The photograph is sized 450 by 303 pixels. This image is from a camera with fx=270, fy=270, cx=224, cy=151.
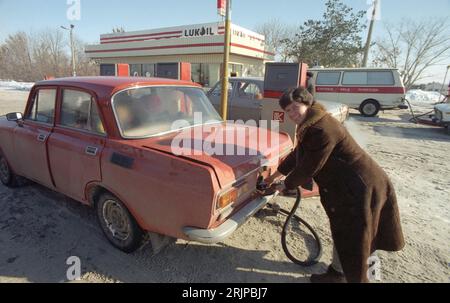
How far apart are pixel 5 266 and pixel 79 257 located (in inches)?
25.4

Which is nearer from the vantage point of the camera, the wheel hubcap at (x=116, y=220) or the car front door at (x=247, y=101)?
the wheel hubcap at (x=116, y=220)

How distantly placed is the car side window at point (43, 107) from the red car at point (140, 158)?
0.01 m

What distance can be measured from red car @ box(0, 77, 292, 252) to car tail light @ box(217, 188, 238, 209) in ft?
0.04

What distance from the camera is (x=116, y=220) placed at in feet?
9.20

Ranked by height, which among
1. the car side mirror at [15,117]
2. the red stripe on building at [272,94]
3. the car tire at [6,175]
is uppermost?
the red stripe on building at [272,94]

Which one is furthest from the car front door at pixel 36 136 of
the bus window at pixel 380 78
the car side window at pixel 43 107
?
the bus window at pixel 380 78

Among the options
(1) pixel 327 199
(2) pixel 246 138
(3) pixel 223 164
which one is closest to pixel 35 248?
(3) pixel 223 164

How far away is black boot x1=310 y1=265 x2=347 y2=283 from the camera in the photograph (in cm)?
242

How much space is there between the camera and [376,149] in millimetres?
7082

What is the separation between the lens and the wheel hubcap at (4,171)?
4121mm

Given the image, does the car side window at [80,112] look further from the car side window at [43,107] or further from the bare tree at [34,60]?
the bare tree at [34,60]

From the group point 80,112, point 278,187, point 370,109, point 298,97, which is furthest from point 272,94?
point 370,109

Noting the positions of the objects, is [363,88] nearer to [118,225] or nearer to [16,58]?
[118,225]

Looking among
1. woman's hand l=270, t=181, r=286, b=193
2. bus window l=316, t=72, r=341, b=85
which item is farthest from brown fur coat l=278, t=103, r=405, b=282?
bus window l=316, t=72, r=341, b=85
